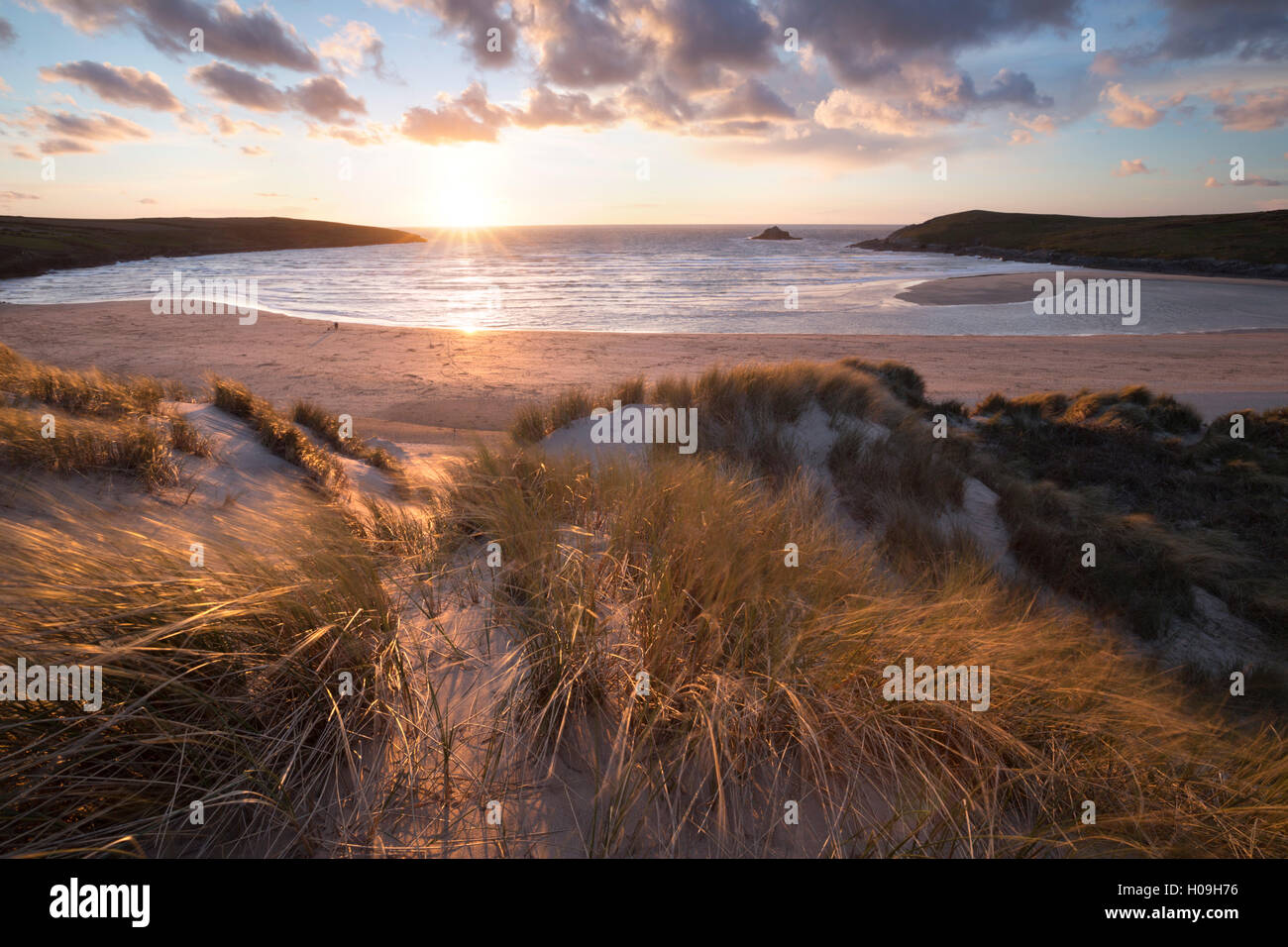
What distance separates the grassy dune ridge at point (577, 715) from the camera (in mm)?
1861

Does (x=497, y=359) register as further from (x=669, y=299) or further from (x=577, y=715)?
(x=577, y=715)

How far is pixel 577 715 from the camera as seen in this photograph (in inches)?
90.4

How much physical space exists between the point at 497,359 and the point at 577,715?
18.7 meters

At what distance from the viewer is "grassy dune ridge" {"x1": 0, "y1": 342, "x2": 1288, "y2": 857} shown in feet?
6.11
